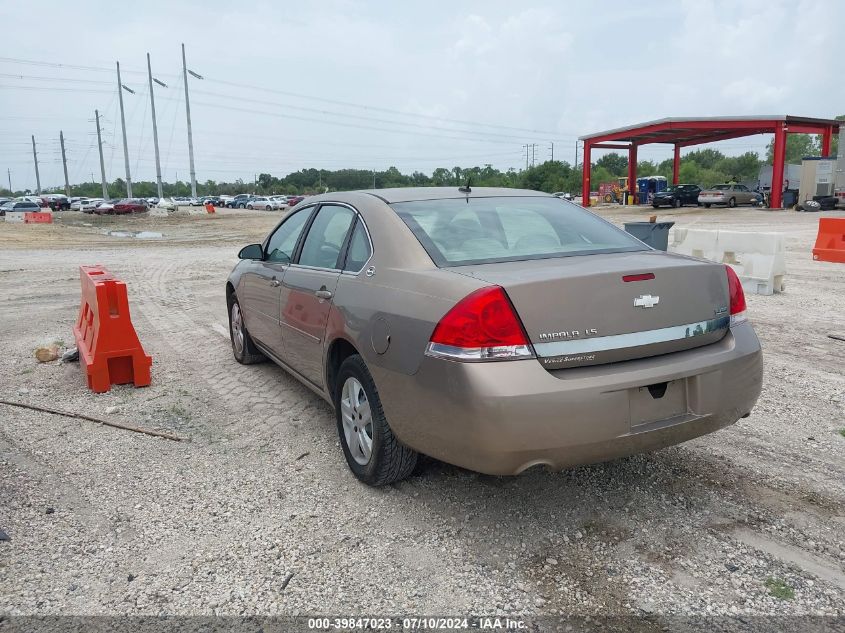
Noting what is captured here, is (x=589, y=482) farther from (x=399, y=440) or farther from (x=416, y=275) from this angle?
(x=416, y=275)

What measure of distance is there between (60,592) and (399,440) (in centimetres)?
158

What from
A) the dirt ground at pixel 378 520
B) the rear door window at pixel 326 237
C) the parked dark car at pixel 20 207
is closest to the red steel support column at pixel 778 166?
the dirt ground at pixel 378 520

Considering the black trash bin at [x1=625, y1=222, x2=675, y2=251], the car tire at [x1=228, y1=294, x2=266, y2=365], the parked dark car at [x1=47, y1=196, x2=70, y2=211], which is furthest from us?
the parked dark car at [x1=47, y1=196, x2=70, y2=211]

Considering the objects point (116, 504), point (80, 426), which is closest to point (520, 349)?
point (116, 504)

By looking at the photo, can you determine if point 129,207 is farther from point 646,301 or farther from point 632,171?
point 646,301

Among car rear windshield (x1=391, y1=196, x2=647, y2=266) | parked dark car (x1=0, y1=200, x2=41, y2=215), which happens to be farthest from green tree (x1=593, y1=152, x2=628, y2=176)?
car rear windshield (x1=391, y1=196, x2=647, y2=266)

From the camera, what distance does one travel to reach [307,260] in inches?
180

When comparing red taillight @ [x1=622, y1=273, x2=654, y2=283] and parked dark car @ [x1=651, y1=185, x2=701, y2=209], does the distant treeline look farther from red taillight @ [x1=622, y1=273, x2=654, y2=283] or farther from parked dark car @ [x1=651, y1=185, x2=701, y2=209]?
red taillight @ [x1=622, y1=273, x2=654, y2=283]

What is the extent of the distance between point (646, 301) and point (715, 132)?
144 ft

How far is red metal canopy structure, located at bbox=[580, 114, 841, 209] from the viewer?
121 feet

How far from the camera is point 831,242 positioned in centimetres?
1374

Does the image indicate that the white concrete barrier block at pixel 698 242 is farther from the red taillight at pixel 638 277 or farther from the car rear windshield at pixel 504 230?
the red taillight at pixel 638 277

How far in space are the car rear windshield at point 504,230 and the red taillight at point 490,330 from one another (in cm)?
53

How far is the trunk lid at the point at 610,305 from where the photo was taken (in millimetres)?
2881
